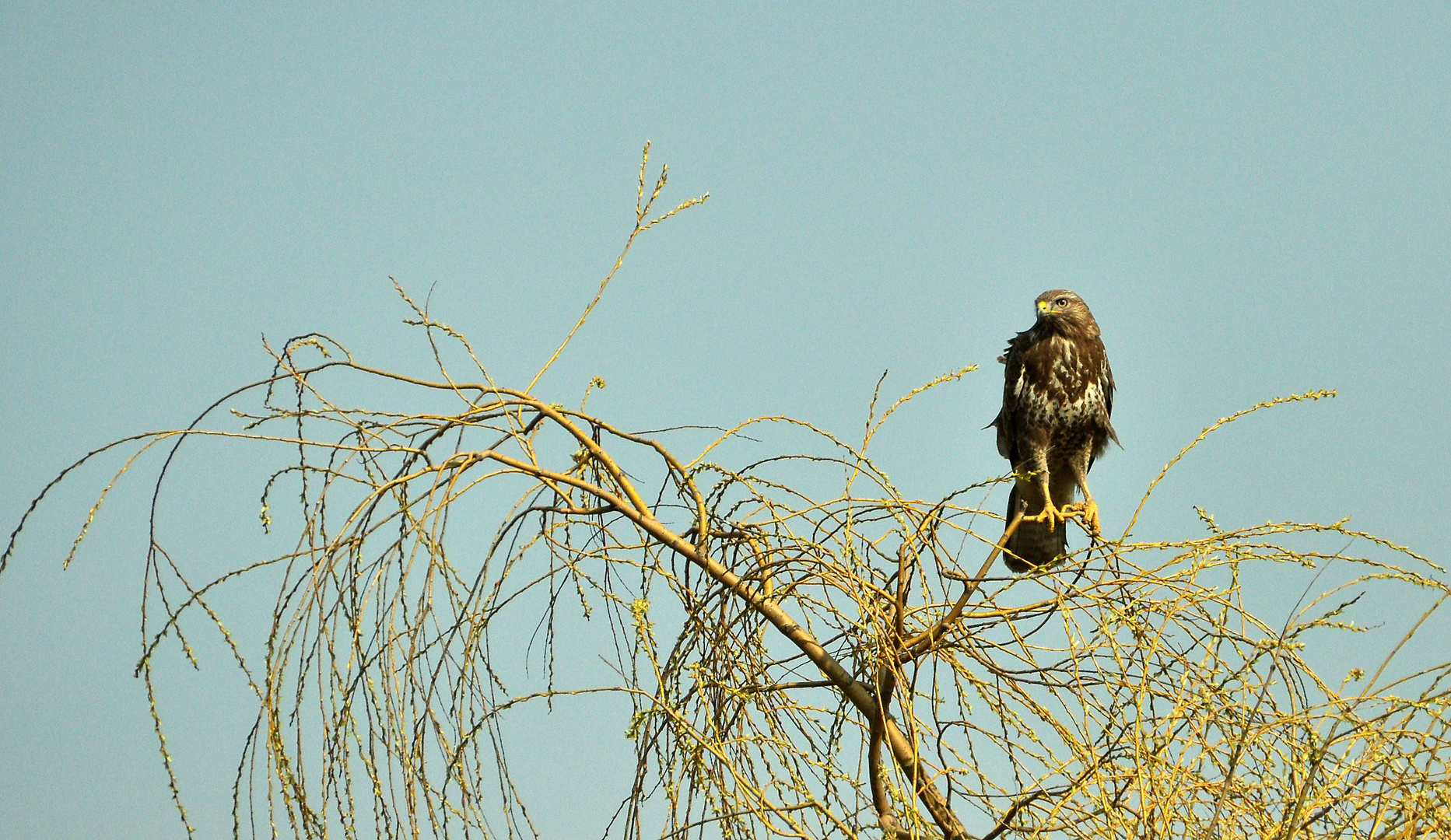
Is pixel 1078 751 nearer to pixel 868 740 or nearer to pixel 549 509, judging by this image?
pixel 868 740

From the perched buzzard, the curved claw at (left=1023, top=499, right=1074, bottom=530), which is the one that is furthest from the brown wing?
the curved claw at (left=1023, top=499, right=1074, bottom=530)

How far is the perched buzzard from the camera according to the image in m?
4.46

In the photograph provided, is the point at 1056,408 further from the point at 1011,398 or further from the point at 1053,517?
the point at 1053,517

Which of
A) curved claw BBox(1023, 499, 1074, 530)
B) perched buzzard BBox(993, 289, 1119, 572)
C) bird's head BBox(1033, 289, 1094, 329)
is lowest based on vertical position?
curved claw BBox(1023, 499, 1074, 530)

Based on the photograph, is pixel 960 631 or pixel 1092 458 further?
pixel 1092 458

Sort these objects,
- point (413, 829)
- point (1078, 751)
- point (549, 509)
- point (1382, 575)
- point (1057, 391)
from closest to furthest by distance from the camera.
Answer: point (413, 829) < point (1078, 751) < point (1382, 575) < point (549, 509) < point (1057, 391)

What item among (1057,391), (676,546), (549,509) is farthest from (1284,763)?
(1057,391)

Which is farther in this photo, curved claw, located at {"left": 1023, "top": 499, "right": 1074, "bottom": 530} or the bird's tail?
the bird's tail

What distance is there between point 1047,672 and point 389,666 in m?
1.26

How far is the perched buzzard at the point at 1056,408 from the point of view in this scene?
4461 millimetres

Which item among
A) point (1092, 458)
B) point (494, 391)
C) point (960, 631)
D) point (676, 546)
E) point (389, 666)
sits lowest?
point (389, 666)

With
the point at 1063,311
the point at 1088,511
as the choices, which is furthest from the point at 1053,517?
the point at 1063,311

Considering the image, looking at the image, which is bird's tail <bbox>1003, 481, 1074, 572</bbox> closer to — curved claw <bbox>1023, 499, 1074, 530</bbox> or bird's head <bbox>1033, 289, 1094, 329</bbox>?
curved claw <bbox>1023, 499, 1074, 530</bbox>

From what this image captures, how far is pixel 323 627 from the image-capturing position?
74.0 inches
